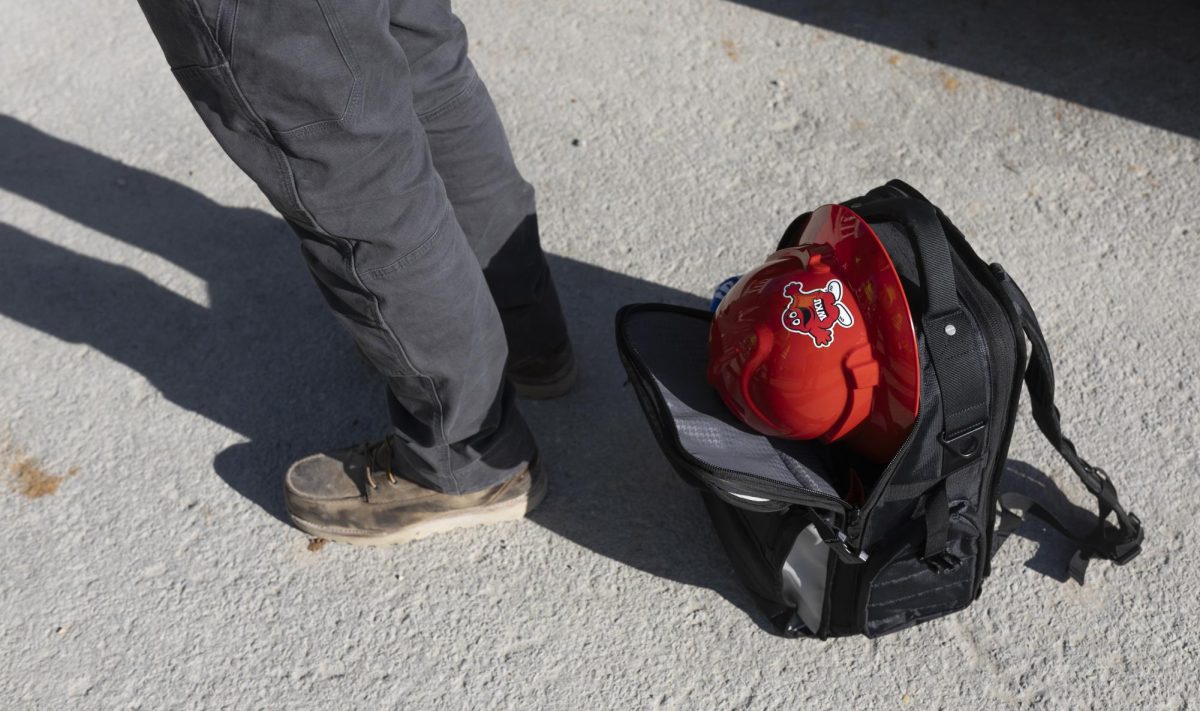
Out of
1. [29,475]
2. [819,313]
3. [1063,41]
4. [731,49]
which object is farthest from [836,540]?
[1063,41]

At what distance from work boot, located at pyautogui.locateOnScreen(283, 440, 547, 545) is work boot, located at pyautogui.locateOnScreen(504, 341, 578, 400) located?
253 mm

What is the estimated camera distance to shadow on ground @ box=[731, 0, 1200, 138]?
112 inches

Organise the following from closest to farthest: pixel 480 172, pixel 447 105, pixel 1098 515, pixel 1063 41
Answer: pixel 447 105
pixel 480 172
pixel 1098 515
pixel 1063 41

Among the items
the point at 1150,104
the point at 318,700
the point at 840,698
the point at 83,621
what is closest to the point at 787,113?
the point at 1150,104

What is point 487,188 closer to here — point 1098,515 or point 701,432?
point 701,432

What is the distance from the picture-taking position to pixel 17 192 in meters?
2.74

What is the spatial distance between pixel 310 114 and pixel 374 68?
111 millimetres

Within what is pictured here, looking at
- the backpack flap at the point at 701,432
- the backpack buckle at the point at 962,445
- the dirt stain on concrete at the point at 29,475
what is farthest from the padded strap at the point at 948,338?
the dirt stain on concrete at the point at 29,475

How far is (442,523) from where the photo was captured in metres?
2.01

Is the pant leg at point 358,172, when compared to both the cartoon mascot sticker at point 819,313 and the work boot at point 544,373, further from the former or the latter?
the cartoon mascot sticker at point 819,313

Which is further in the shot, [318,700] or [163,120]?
[163,120]

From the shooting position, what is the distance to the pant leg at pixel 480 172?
171 centimetres

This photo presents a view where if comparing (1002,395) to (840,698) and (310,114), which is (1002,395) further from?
(310,114)

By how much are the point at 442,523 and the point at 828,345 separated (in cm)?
89
